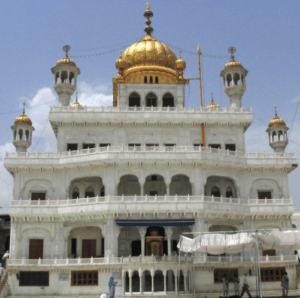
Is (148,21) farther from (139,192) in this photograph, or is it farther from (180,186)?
(139,192)

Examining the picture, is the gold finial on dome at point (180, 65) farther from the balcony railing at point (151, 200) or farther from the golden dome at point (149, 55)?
the balcony railing at point (151, 200)

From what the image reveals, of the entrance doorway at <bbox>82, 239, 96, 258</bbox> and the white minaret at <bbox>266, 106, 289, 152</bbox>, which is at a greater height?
the white minaret at <bbox>266, 106, 289, 152</bbox>

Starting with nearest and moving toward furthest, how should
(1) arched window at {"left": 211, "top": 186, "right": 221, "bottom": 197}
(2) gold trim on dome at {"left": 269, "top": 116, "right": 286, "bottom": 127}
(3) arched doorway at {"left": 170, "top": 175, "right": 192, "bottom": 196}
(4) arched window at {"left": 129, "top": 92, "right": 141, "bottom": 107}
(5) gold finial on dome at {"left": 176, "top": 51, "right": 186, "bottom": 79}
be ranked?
(3) arched doorway at {"left": 170, "top": 175, "right": 192, "bottom": 196} < (1) arched window at {"left": 211, "top": 186, "right": 221, "bottom": 197} < (2) gold trim on dome at {"left": 269, "top": 116, "right": 286, "bottom": 127} < (4) arched window at {"left": 129, "top": 92, "right": 141, "bottom": 107} < (5) gold finial on dome at {"left": 176, "top": 51, "right": 186, "bottom": 79}

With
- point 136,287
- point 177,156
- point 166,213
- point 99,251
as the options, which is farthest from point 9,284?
point 177,156

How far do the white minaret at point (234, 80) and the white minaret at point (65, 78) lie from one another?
15.0 metres

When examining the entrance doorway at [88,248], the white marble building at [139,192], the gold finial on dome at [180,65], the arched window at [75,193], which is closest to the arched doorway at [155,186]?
the white marble building at [139,192]

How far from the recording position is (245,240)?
24.8 m

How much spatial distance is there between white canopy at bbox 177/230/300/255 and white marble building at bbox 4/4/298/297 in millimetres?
8484

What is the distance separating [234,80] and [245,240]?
24306mm

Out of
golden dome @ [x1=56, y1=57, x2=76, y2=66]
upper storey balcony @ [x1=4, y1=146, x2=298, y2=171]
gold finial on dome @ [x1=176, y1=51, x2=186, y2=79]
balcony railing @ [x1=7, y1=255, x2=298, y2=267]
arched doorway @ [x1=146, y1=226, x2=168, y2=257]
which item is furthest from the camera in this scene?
gold finial on dome @ [x1=176, y1=51, x2=186, y2=79]

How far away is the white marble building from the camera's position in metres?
37.3

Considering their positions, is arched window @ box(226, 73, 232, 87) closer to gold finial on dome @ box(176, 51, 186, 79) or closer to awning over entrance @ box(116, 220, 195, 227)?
gold finial on dome @ box(176, 51, 186, 79)

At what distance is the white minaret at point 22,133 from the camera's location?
44188 mm

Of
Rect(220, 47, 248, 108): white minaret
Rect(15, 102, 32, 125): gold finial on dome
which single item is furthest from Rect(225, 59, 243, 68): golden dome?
Rect(15, 102, 32, 125): gold finial on dome
